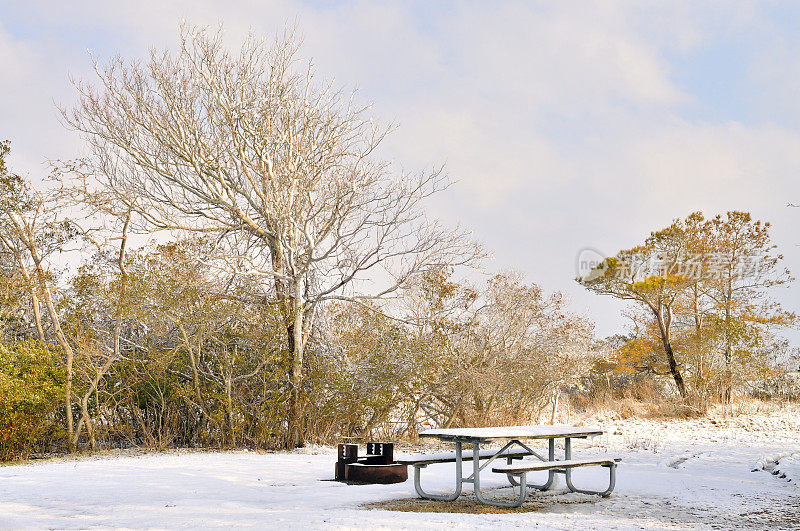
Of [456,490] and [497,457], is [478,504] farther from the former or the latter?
[497,457]

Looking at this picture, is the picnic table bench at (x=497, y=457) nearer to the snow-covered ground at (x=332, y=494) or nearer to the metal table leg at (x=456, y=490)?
the metal table leg at (x=456, y=490)

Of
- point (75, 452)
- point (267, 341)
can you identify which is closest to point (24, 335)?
point (75, 452)

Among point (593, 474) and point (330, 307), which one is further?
point (330, 307)

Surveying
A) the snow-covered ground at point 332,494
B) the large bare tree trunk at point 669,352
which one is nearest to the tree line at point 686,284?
the large bare tree trunk at point 669,352

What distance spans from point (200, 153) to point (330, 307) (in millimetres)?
3301

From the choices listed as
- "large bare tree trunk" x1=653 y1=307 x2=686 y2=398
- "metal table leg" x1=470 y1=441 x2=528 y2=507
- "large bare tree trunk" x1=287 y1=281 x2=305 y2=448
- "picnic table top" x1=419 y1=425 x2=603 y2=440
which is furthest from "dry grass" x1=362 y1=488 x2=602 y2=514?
"large bare tree trunk" x1=653 y1=307 x2=686 y2=398

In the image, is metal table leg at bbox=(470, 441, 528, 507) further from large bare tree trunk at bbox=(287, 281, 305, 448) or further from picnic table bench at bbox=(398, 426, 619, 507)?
large bare tree trunk at bbox=(287, 281, 305, 448)

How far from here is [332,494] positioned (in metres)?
6.25

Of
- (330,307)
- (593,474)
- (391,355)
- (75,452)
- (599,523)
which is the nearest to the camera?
(599,523)

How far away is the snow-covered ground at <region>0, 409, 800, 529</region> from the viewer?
4.84 m

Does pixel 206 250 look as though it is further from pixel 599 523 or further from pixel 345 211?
pixel 599 523

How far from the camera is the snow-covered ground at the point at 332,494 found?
484 cm

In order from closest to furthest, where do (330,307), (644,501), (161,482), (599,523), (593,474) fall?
(599,523), (644,501), (161,482), (593,474), (330,307)

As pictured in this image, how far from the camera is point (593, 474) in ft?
25.8
